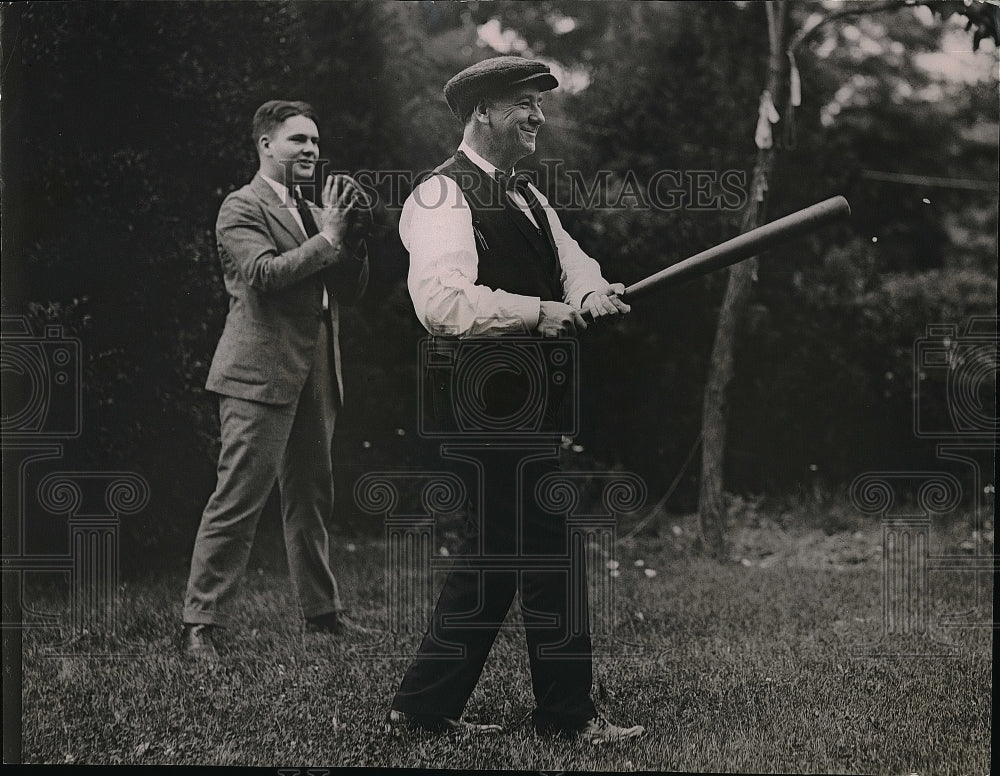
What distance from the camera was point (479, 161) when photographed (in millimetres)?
3816

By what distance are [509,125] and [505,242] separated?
476mm

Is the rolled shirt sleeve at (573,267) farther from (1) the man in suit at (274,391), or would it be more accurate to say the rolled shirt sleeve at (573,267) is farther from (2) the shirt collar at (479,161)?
(1) the man in suit at (274,391)

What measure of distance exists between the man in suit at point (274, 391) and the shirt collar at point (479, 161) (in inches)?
21.4

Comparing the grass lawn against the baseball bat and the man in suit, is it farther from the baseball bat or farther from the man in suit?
the baseball bat

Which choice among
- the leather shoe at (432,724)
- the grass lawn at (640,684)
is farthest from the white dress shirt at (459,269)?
the leather shoe at (432,724)

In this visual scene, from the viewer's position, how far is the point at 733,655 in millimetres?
3908

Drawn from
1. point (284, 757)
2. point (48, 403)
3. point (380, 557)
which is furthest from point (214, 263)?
point (284, 757)

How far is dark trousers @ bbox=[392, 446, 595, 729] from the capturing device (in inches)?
148

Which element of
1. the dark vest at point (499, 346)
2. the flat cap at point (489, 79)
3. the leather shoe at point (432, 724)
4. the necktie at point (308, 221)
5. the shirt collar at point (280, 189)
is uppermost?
the flat cap at point (489, 79)

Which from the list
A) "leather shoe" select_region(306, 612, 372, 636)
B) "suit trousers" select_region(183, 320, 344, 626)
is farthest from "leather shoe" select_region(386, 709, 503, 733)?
"suit trousers" select_region(183, 320, 344, 626)

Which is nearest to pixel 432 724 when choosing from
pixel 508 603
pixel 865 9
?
pixel 508 603

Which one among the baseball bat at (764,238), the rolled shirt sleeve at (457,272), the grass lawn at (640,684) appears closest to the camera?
the baseball bat at (764,238)

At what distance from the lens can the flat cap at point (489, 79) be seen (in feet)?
12.5

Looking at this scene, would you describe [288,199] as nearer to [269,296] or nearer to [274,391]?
[269,296]
